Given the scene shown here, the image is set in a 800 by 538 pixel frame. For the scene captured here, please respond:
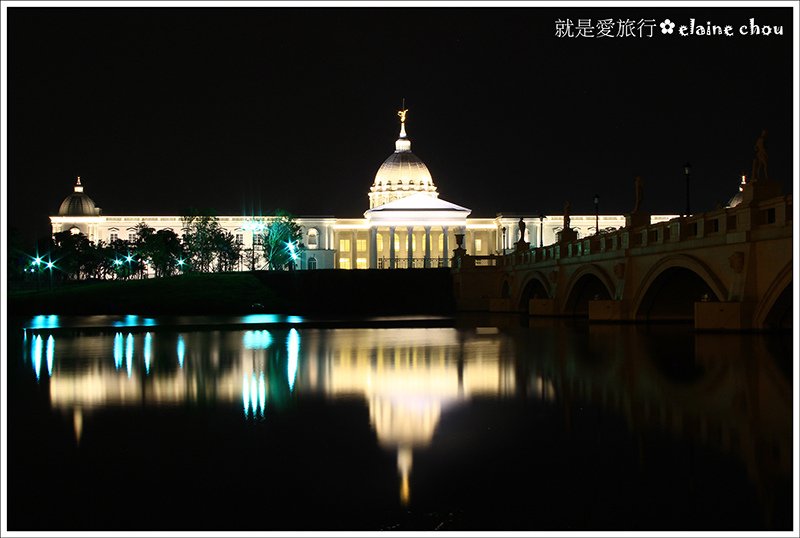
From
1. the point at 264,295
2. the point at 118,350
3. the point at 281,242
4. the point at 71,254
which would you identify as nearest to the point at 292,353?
the point at 118,350

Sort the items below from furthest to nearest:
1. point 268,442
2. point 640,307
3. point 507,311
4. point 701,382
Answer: point 507,311, point 640,307, point 701,382, point 268,442

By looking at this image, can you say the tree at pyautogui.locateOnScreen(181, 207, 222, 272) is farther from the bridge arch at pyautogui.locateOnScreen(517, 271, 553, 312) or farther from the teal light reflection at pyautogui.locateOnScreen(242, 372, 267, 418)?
the teal light reflection at pyautogui.locateOnScreen(242, 372, 267, 418)

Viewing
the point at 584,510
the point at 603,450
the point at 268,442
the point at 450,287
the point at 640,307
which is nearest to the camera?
the point at 584,510

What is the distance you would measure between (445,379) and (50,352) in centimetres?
1235

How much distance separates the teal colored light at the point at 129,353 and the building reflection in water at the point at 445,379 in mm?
44

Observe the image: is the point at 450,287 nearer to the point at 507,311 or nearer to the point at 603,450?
the point at 507,311

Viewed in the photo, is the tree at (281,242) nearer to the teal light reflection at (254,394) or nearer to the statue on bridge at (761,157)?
the statue on bridge at (761,157)

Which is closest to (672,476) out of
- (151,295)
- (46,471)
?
(46,471)

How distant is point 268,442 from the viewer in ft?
38.7

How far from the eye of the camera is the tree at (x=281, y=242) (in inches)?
4626

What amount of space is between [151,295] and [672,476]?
172 feet

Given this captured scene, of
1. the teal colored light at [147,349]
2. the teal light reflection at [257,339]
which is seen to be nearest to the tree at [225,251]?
the teal light reflection at [257,339]

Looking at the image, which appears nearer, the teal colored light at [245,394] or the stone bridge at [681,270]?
the teal colored light at [245,394]

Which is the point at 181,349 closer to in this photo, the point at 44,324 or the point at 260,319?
the point at 44,324
